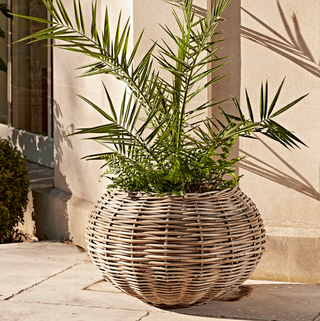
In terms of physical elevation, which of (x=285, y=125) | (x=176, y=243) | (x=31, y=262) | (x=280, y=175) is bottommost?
(x=31, y=262)

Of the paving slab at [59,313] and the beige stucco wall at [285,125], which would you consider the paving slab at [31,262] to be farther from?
the beige stucco wall at [285,125]

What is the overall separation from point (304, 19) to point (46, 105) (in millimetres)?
4674

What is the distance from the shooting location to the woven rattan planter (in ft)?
9.89

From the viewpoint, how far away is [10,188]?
5.45 m

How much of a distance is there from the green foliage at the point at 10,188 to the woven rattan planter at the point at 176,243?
7.84 feet

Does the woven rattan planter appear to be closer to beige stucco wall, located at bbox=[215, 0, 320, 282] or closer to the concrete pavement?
the concrete pavement

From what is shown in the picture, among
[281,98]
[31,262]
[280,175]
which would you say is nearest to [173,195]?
[280,175]

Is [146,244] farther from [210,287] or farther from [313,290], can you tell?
[313,290]

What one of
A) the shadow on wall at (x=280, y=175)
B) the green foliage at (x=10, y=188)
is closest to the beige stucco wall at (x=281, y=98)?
the shadow on wall at (x=280, y=175)

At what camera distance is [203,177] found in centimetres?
329

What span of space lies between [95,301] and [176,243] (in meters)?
1.00

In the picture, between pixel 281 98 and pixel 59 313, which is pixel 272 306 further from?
pixel 281 98

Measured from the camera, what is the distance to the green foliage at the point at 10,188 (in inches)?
212

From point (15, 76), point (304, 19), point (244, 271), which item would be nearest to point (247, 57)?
point (304, 19)
